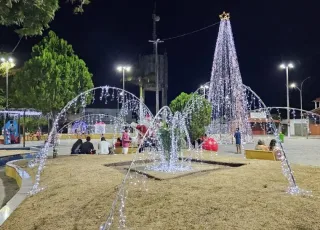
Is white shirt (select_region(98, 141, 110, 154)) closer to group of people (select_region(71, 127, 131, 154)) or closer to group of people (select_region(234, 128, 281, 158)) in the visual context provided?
group of people (select_region(71, 127, 131, 154))

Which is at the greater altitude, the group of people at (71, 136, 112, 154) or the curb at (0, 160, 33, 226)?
the group of people at (71, 136, 112, 154)

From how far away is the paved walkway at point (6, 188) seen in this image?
27.3 ft

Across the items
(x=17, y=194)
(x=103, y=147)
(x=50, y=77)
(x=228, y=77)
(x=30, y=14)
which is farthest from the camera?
(x=50, y=77)

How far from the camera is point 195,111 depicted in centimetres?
2677

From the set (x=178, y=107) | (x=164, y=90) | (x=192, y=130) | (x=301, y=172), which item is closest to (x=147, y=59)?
(x=164, y=90)

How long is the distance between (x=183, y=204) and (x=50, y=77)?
1055 inches

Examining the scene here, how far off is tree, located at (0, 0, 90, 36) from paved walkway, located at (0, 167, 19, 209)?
13.2ft

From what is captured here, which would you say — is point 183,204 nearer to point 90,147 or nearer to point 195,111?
point 90,147

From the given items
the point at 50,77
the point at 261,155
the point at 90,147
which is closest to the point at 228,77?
the point at 50,77

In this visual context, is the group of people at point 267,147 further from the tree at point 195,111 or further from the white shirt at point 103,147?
the white shirt at point 103,147

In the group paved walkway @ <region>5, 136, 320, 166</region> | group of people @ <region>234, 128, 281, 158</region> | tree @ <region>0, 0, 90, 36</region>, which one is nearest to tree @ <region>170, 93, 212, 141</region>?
paved walkway @ <region>5, 136, 320, 166</region>

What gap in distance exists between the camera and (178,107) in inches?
1079

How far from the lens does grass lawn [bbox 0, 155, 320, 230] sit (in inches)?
197

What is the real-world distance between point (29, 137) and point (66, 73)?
12.6 m
